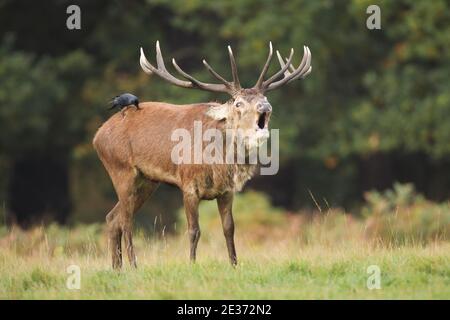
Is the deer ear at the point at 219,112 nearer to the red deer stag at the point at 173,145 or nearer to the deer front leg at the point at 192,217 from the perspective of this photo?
the red deer stag at the point at 173,145

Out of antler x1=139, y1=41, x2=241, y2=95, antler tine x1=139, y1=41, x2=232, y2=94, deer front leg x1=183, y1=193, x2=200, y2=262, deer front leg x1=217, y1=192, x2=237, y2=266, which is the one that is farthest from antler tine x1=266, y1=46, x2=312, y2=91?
deer front leg x1=183, y1=193, x2=200, y2=262

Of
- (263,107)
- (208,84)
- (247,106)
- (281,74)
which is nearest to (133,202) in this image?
(208,84)

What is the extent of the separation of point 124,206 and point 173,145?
85 cm

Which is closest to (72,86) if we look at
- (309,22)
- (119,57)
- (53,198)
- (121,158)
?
(119,57)

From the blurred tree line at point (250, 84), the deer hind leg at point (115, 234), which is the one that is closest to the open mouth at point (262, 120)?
the deer hind leg at point (115, 234)

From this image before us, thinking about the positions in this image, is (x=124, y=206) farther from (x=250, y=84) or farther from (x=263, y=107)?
(x=250, y=84)

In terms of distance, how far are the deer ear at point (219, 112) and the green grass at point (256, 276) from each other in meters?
1.40

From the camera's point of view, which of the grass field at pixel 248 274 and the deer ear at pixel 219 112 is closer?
the grass field at pixel 248 274

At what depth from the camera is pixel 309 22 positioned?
21.1 metres

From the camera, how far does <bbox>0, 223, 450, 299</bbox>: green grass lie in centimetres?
852

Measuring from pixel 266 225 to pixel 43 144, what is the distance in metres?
6.40

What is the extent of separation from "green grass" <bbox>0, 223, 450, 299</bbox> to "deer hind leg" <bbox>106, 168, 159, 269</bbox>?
238mm

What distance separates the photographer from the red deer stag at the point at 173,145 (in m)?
10.0
